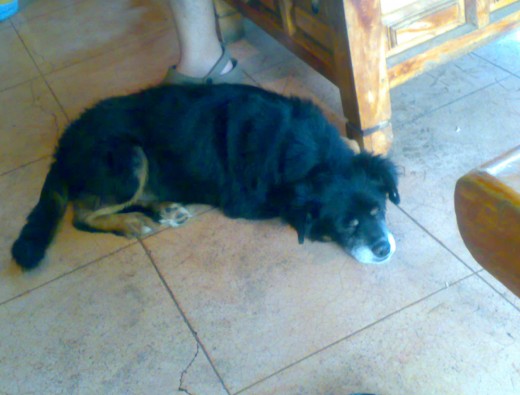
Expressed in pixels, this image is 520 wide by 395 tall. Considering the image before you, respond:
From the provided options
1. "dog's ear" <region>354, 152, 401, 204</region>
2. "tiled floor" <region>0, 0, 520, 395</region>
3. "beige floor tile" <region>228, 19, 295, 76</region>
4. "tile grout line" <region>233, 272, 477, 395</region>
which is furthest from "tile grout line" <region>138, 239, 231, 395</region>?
"beige floor tile" <region>228, 19, 295, 76</region>

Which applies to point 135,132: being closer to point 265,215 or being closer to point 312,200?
point 265,215

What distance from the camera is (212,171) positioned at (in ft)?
8.02

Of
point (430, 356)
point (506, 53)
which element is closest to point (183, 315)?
point (430, 356)

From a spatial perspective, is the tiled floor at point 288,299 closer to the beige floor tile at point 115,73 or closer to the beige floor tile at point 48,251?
the beige floor tile at point 48,251

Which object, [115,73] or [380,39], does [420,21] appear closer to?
[380,39]

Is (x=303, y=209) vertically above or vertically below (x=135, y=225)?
above

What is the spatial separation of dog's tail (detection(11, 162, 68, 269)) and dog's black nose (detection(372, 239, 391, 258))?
4.48ft

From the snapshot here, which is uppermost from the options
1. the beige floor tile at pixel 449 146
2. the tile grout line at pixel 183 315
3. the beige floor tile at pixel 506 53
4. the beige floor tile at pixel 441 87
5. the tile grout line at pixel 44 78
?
the tile grout line at pixel 44 78

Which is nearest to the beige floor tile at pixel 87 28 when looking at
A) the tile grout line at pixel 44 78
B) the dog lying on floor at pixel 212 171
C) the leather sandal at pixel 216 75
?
the tile grout line at pixel 44 78

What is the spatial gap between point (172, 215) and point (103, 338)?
638mm

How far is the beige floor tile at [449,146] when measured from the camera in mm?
2328

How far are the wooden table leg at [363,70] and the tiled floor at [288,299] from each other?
0.76 feet

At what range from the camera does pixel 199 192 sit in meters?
2.53

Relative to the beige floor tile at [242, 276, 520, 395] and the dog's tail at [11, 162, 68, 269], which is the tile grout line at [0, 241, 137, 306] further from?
the beige floor tile at [242, 276, 520, 395]
